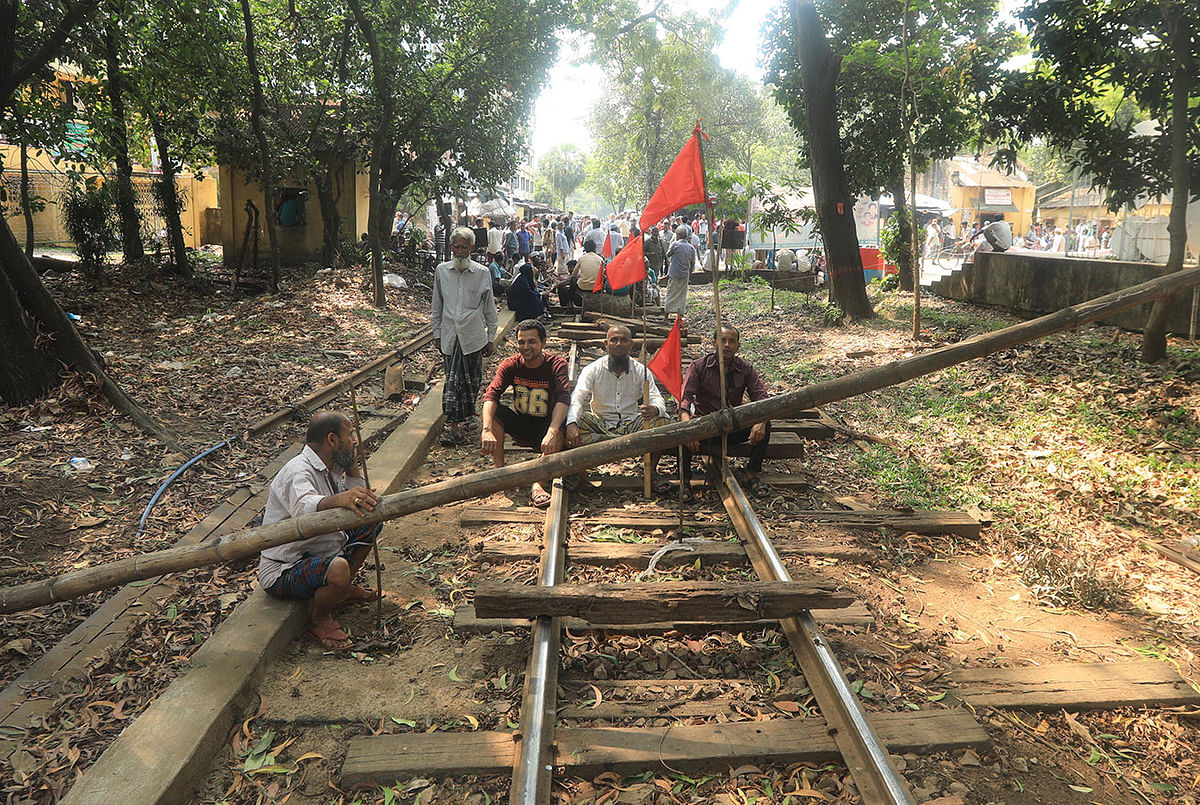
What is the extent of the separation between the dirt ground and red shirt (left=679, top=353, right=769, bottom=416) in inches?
34.1

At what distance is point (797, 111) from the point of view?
1662cm

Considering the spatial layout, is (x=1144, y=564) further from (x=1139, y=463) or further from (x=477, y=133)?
(x=477, y=133)

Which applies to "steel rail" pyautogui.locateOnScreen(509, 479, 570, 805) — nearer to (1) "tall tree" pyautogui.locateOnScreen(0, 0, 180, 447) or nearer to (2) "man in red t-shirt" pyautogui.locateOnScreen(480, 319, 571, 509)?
(2) "man in red t-shirt" pyautogui.locateOnScreen(480, 319, 571, 509)

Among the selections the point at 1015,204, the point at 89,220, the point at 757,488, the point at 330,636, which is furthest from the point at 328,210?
the point at 1015,204

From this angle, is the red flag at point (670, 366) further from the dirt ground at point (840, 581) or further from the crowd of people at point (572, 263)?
the crowd of people at point (572, 263)

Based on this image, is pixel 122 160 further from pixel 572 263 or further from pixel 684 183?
pixel 684 183

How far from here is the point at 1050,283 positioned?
1170 centimetres

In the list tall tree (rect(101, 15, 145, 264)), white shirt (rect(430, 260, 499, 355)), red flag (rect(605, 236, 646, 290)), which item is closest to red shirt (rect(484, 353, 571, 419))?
white shirt (rect(430, 260, 499, 355))

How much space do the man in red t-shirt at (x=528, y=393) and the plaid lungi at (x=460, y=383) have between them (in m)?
1.33

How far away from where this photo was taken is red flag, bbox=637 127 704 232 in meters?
5.14

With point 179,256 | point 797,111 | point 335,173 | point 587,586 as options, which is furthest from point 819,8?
point 587,586

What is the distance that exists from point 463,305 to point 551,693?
518 centimetres

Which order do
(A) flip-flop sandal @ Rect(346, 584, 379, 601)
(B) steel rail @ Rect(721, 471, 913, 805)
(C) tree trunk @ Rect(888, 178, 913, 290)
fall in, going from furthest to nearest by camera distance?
(C) tree trunk @ Rect(888, 178, 913, 290)
(A) flip-flop sandal @ Rect(346, 584, 379, 601)
(B) steel rail @ Rect(721, 471, 913, 805)

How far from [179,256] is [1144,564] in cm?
1694
